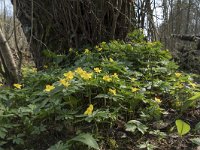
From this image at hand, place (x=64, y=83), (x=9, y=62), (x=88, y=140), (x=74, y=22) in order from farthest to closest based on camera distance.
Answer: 1. (x=74, y=22)
2. (x=9, y=62)
3. (x=64, y=83)
4. (x=88, y=140)

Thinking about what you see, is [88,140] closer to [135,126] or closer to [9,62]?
[135,126]

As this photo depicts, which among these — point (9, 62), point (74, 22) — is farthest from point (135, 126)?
point (74, 22)

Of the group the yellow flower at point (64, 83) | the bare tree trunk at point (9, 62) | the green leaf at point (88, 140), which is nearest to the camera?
the green leaf at point (88, 140)

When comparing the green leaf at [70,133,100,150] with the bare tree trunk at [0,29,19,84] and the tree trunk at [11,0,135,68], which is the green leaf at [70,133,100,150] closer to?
the bare tree trunk at [0,29,19,84]

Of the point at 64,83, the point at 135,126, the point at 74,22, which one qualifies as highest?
the point at 74,22

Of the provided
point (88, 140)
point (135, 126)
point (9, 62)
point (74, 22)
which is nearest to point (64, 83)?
point (88, 140)

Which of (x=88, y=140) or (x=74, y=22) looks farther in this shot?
(x=74, y=22)

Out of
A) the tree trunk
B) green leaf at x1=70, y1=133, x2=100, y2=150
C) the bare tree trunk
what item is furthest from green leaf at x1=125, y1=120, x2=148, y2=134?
the tree trunk

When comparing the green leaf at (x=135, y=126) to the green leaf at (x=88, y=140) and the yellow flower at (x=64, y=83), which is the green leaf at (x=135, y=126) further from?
the yellow flower at (x=64, y=83)

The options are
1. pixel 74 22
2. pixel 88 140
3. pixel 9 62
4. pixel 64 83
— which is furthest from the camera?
pixel 74 22

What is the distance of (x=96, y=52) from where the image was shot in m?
3.45

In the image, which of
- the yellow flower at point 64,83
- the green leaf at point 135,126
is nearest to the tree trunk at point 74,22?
the yellow flower at point 64,83

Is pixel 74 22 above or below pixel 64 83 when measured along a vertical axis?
above

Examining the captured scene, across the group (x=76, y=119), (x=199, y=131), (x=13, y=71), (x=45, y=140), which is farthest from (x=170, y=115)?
(x=13, y=71)
